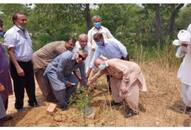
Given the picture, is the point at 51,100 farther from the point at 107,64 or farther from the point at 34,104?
the point at 107,64

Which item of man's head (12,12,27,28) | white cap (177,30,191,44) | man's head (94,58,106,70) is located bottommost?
man's head (94,58,106,70)

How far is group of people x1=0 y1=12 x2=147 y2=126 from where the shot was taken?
5293 mm

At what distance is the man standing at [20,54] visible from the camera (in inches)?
206

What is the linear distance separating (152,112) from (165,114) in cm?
19

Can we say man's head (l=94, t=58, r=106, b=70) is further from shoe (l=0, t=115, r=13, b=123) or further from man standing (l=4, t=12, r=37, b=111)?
shoe (l=0, t=115, r=13, b=123)

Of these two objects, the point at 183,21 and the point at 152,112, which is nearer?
the point at 152,112

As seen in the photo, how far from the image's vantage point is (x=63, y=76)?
5762 millimetres

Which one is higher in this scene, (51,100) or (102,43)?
(102,43)

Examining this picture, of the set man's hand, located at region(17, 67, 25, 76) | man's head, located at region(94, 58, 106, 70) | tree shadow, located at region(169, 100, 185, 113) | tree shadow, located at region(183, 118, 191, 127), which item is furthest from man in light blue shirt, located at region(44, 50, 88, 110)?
tree shadow, located at region(183, 118, 191, 127)

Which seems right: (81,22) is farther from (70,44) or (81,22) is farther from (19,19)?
(19,19)

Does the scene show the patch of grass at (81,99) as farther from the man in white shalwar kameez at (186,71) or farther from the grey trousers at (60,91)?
the man in white shalwar kameez at (186,71)

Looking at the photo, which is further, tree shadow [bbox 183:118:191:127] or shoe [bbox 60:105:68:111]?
shoe [bbox 60:105:68:111]

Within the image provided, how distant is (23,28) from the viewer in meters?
5.35

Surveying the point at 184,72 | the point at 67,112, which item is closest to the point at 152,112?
the point at 184,72
